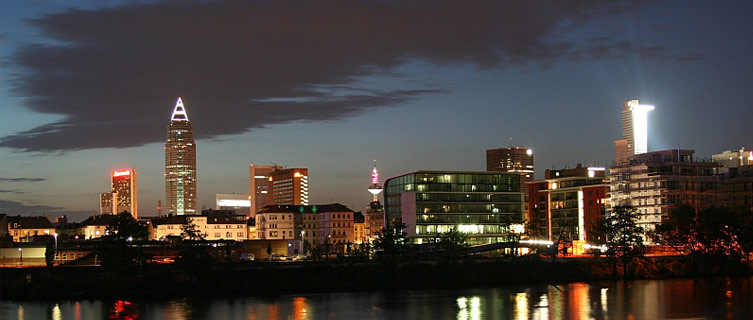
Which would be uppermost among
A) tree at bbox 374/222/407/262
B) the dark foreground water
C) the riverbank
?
tree at bbox 374/222/407/262

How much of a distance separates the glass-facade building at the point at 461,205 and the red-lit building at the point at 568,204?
43.2 feet

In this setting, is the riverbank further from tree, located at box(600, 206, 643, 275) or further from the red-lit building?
the red-lit building

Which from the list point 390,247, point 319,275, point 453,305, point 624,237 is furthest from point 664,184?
point 453,305

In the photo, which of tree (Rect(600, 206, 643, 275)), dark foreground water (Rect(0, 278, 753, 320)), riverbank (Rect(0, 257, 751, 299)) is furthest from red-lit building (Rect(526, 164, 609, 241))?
dark foreground water (Rect(0, 278, 753, 320))

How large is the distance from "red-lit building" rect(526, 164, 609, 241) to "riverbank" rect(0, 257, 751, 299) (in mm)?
48309

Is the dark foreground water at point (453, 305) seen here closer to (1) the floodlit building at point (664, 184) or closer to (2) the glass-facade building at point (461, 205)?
(2) the glass-facade building at point (461, 205)

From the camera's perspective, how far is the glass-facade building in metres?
155

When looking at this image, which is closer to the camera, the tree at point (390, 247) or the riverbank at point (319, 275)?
the riverbank at point (319, 275)

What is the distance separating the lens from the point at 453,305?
284 feet

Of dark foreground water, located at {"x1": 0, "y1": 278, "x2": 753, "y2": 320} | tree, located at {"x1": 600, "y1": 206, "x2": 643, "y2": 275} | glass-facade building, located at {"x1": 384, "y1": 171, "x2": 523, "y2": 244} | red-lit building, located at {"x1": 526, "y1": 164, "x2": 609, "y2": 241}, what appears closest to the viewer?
dark foreground water, located at {"x1": 0, "y1": 278, "x2": 753, "y2": 320}

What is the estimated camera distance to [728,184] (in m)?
176

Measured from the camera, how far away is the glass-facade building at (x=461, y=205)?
155 metres

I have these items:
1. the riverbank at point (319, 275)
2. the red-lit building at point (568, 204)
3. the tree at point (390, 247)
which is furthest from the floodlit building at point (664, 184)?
the tree at point (390, 247)

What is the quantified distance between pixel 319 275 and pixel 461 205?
55061 mm
